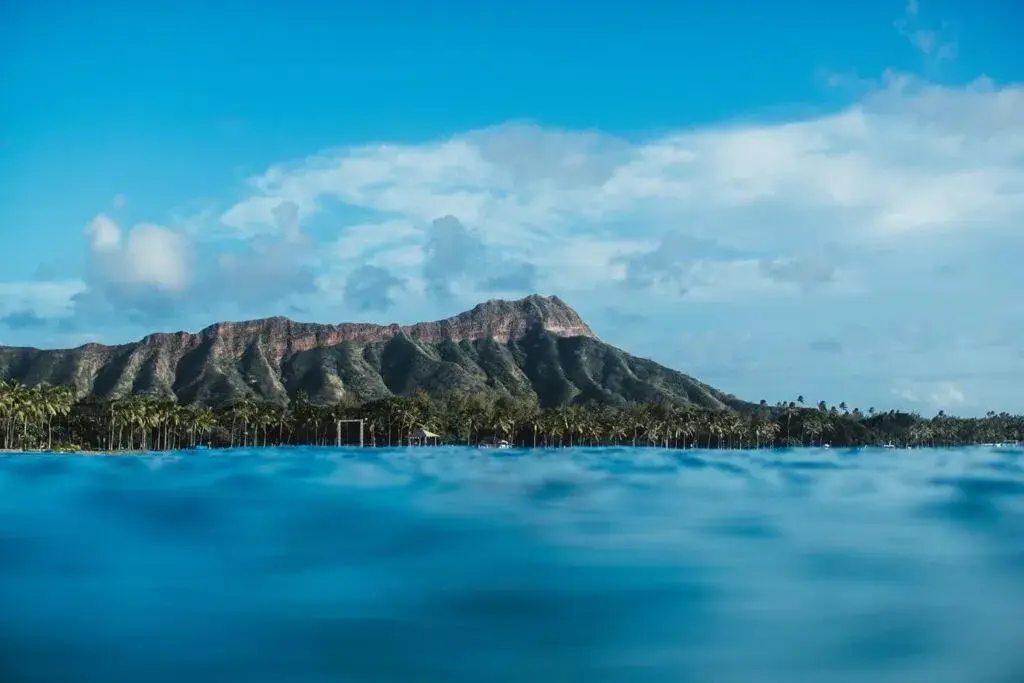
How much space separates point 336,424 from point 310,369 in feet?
198

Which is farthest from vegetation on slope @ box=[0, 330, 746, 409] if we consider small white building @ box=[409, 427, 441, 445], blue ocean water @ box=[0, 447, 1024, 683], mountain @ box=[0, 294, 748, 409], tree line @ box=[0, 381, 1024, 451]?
blue ocean water @ box=[0, 447, 1024, 683]

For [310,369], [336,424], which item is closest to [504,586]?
[336,424]

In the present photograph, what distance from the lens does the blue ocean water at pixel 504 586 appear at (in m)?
18.6

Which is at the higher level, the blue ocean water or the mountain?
the mountain

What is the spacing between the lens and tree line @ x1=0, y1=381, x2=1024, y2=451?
3905 inches

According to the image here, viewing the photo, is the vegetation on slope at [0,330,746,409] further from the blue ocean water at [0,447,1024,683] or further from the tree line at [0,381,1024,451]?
the blue ocean water at [0,447,1024,683]

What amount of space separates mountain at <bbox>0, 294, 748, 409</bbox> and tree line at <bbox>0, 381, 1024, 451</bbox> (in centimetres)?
3172

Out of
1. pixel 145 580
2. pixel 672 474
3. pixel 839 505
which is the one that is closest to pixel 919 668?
pixel 145 580

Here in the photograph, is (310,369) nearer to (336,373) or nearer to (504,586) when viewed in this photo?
(336,373)

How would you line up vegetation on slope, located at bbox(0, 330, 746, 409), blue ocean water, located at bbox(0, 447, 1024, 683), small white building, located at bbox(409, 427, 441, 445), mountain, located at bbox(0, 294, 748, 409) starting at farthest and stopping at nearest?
mountain, located at bbox(0, 294, 748, 409)
vegetation on slope, located at bbox(0, 330, 746, 409)
small white building, located at bbox(409, 427, 441, 445)
blue ocean water, located at bbox(0, 447, 1024, 683)

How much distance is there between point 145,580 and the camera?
83.2 ft

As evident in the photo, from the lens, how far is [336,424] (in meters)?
126

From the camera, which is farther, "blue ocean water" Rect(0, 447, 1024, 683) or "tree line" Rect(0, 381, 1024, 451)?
"tree line" Rect(0, 381, 1024, 451)

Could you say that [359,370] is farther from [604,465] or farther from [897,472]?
[897,472]
